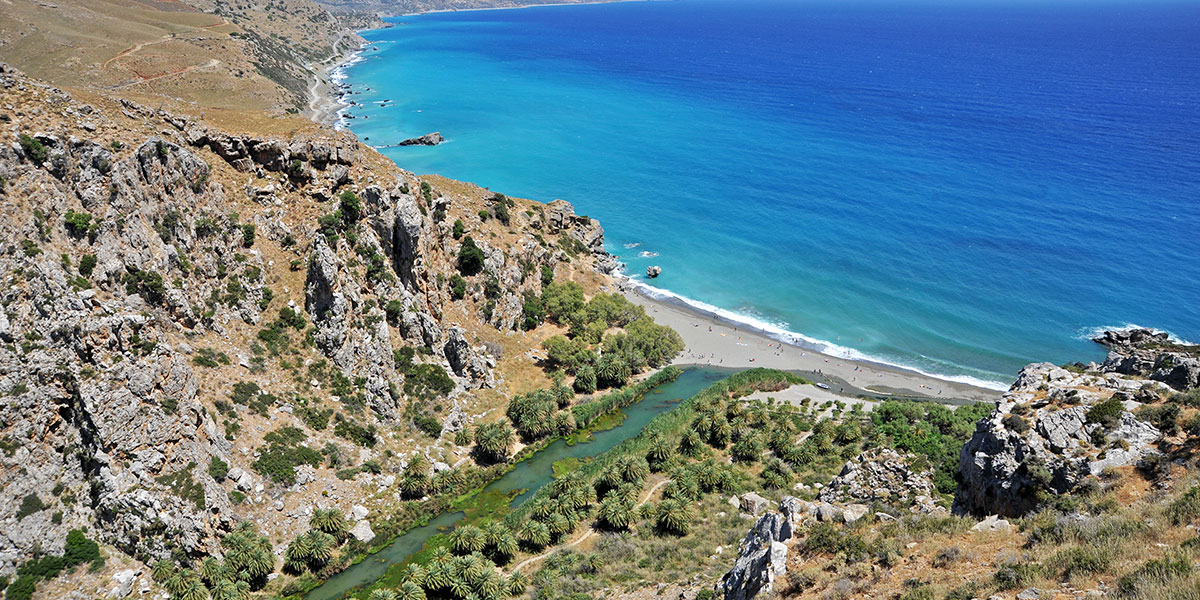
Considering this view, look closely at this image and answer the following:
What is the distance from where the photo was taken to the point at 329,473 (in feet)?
179

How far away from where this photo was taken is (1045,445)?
99.5ft

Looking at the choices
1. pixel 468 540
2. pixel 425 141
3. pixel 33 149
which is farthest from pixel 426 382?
pixel 425 141

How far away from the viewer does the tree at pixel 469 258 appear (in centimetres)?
7662

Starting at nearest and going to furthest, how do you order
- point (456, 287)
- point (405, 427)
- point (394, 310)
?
point (405, 427) < point (394, 310) < point (456, 287)

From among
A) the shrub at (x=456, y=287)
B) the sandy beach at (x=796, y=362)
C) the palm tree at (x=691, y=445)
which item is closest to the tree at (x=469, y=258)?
the shrub at (x=456, y=287)

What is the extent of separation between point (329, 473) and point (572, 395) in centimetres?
2683

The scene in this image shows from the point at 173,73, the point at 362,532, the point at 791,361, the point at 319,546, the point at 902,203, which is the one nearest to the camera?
the point at 319,546

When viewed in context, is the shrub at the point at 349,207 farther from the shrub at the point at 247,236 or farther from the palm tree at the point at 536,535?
the palm tree at the point at 536,535

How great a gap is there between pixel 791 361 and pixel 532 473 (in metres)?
41.7

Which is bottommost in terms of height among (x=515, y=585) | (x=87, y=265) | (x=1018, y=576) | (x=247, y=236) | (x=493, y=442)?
(x=515, y=585)

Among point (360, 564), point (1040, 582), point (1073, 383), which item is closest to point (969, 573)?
point (1040, 582)

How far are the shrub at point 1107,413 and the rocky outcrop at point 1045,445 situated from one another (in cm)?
9

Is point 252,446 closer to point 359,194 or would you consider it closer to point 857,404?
point 359,194

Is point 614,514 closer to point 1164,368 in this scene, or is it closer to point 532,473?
point 532,473
